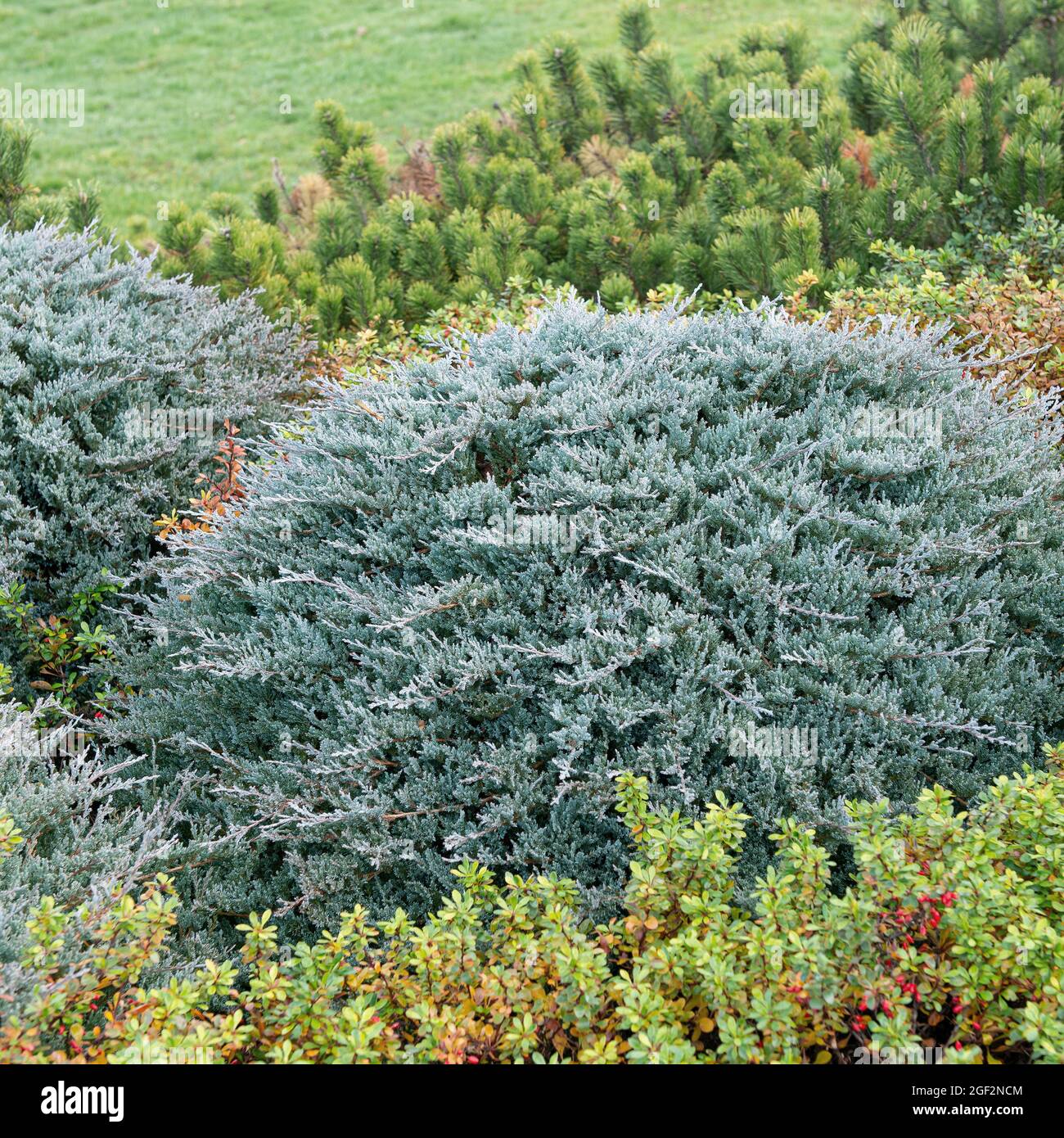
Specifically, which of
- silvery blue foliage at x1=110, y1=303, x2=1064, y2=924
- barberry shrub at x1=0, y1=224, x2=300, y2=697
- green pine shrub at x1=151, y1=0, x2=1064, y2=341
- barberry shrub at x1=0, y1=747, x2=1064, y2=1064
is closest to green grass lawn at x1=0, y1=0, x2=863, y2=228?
green pine shrub at x1=151, y1=0, x2=1064, y2=341

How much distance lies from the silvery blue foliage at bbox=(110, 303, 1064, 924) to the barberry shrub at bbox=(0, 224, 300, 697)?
2.99 feet

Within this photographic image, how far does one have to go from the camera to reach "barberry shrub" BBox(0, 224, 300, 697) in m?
4.15

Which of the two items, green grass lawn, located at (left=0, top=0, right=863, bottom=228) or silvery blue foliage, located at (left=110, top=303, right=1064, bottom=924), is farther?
green grass lawn, located at (left=0, top=0, right=863, bottom=228)

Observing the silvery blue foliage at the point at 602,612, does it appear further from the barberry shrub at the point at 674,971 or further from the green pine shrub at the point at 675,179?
the green pine shrub at the point at 675,179

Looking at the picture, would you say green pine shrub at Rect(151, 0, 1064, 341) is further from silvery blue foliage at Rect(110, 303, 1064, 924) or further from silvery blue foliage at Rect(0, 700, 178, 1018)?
silvery blue foliage at Rect(0, 700, 178, 1018)

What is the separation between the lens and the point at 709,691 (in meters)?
2.86

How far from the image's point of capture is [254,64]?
14.7m

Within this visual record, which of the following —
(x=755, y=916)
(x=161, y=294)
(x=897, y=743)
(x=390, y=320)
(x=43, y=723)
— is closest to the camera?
(x=755, y=916)

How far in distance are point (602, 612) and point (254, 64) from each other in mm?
14591

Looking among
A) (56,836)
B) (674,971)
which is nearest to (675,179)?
(56,836)

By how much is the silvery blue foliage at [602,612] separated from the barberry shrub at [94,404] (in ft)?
2.99
